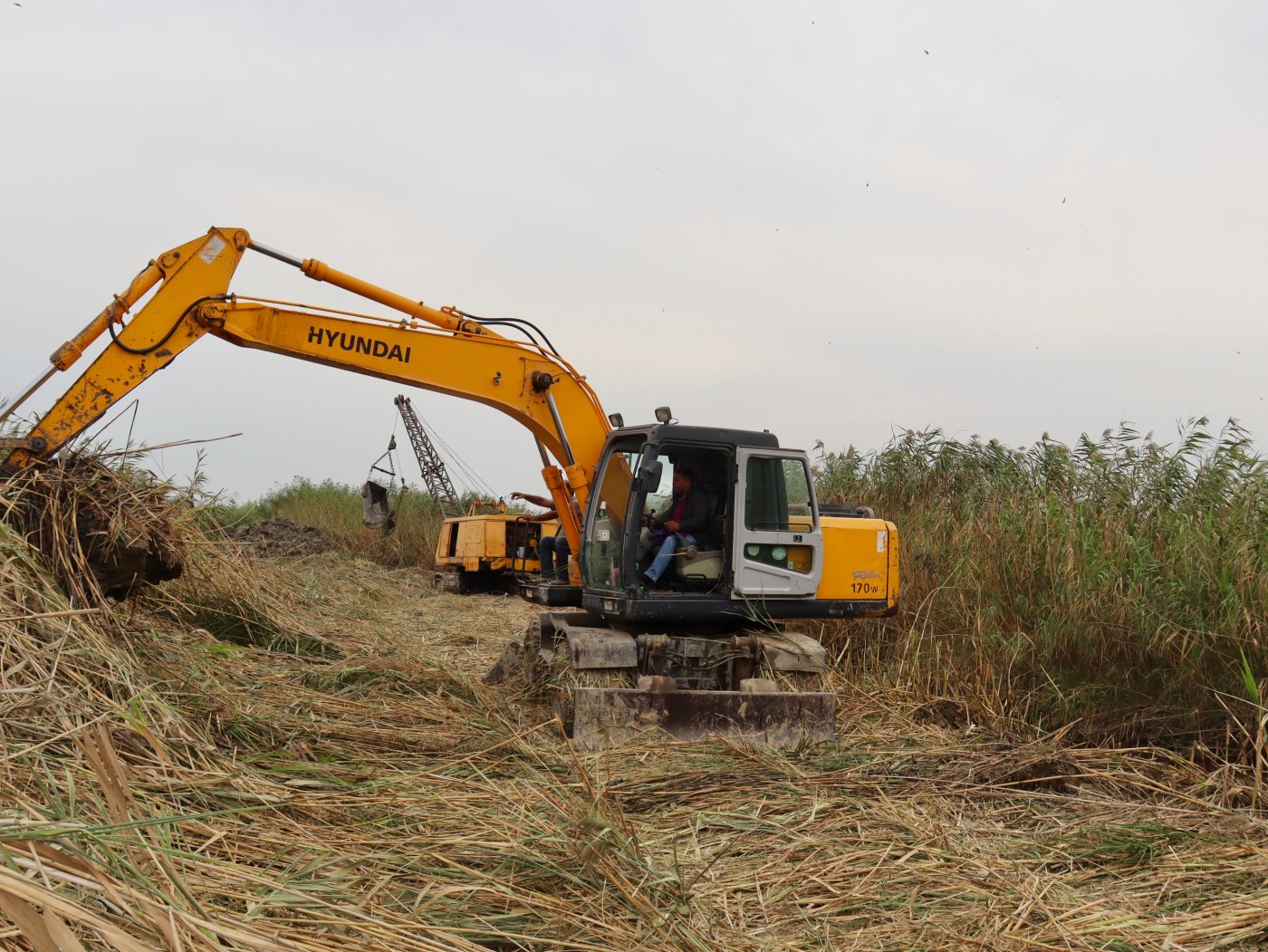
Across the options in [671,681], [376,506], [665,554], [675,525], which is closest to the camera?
[671,681]

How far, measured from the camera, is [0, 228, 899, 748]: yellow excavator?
21.3 ft

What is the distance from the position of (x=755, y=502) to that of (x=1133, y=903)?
13.1ft

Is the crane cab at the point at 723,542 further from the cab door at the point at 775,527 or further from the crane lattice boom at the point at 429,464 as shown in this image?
the crane lattice boom at the point at 429,464

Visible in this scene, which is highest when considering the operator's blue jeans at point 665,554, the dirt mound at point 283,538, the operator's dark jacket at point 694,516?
the operator's dark jacket at point 694,516

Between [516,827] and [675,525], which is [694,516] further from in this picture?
[516,827]

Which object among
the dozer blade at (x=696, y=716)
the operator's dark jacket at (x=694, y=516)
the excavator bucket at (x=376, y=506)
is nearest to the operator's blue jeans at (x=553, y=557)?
the operator's dark jacket at (x=694, y=516)

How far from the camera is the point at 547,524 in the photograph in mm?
16750

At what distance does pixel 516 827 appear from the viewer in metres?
4.13

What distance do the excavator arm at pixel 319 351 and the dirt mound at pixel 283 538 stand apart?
1014 cm

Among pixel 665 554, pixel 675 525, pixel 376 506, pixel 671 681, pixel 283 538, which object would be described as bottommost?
pixel 671 681

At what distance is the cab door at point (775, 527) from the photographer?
7.49m

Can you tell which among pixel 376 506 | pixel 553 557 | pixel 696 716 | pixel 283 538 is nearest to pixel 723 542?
pixel 696 716

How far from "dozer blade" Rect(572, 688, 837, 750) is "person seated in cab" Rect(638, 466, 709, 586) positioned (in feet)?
3.70

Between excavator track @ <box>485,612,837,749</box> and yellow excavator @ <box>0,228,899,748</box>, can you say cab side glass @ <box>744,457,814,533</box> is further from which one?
excavator track @ <box>485,612,837,749</box>
